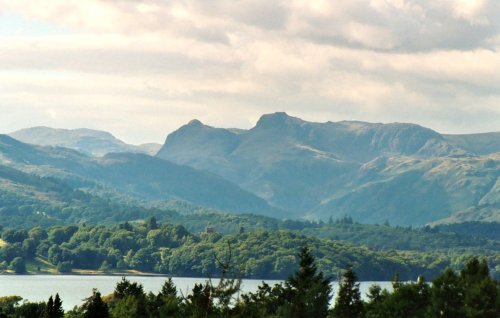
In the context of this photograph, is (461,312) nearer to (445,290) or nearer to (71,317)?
(445,290)

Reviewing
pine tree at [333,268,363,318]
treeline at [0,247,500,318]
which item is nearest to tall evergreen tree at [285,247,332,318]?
treeline at [0,247,500,318]

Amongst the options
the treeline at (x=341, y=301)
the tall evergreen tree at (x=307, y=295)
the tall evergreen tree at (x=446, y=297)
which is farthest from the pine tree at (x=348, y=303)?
the tall evergreen tree at (x=446, y=297)

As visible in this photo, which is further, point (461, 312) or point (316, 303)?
point (316, 303)

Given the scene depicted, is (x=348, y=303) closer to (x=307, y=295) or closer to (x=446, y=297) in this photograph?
(x=307, y=295)

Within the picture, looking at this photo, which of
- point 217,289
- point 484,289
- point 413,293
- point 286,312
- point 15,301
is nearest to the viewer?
point 217,289

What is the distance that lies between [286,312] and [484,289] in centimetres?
3353

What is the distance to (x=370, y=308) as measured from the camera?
158875mm

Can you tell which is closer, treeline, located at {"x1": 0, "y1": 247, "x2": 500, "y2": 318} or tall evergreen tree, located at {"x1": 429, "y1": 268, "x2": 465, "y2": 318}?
treeline, located at {"x1": 0, "y1": 247, "x2": 500, "y2": 318}

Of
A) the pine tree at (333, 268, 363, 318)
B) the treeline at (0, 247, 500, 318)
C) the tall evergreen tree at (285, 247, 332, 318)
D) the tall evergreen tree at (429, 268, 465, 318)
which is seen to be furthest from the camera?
the pine tree at (333, 268, 363, 318)

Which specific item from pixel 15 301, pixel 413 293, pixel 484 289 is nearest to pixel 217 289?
pixel 484 289

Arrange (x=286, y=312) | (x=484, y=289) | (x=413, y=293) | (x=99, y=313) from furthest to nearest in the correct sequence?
(x=286, y=312) < (x=413, y=293) < (x=484, y=289) < (x=99, y=313)

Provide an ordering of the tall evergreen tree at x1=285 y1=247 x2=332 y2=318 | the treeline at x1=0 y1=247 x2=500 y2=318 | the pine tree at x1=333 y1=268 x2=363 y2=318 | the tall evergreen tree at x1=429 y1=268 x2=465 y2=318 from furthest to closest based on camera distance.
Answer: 1. the pine tree at x1=333 y1=268 x2=363 y2=318
2. the tall evergreen tree at x1=285 y1=247 x2=332 y2=318
3. the tall evergreen tree at x1=429 y1=268 x2=465 y2=318
4. the treeline at x1=0 y1=247 x2=500 y2=318

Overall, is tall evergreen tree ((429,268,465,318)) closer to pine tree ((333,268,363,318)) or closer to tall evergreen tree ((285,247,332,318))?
pine tree ((333,268,363,318))

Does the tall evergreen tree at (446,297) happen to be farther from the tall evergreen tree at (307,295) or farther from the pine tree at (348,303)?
the tall evergreen tree at (307,295)
